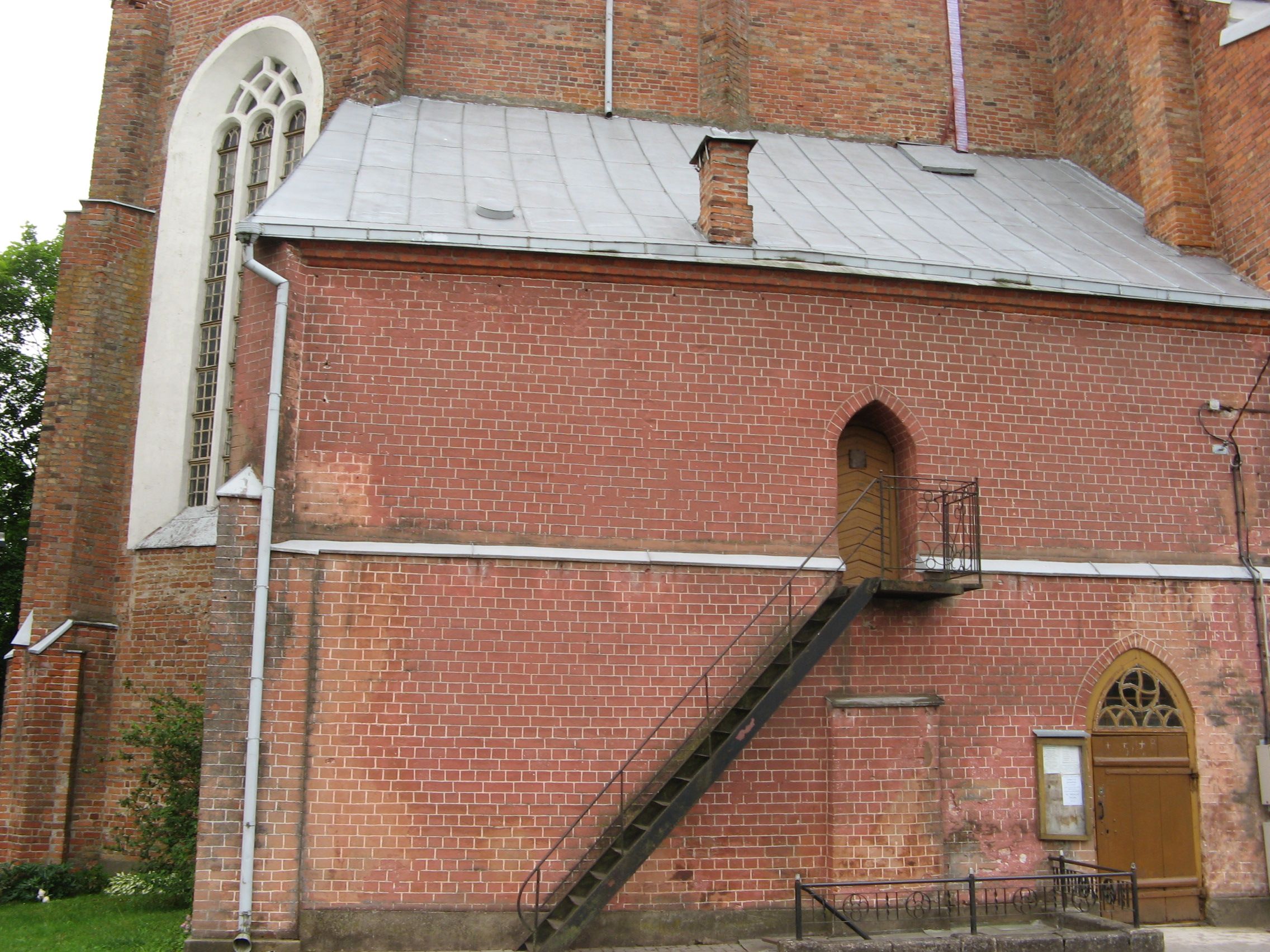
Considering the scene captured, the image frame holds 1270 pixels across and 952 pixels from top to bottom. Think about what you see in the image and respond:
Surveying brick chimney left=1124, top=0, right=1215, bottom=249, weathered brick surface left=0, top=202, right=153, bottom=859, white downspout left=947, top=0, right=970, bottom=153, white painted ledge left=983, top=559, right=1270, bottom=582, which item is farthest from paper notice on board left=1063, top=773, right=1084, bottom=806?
weathered brick surface left=0, top=202, right=153, bottom=859

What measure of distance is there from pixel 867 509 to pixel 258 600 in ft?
20.0

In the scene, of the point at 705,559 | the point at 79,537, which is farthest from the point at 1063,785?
the point at 79,537

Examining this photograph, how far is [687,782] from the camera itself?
10.0 metres

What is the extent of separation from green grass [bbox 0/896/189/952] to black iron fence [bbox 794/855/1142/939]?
19.4ft

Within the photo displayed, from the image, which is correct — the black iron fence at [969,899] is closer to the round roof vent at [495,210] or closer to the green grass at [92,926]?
the green grass at [92,926]

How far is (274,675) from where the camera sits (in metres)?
10.3

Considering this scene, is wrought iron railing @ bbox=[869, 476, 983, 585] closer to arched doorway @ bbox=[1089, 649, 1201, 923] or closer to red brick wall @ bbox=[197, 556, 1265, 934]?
red brick wall @ bbox=[197, 556, 1265, 934]

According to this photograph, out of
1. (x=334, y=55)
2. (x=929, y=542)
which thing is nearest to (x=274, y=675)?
(x=929, y=542)

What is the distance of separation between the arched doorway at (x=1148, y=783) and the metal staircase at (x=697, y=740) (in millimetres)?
2053

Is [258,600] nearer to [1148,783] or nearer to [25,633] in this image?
[25,633]

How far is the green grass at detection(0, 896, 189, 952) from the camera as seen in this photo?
10.5 meters

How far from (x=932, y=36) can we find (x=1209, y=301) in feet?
25.1

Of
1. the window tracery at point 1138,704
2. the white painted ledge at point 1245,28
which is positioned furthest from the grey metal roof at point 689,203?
the window tracery at point 1138,704

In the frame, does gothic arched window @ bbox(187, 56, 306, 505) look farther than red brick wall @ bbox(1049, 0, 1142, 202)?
No
